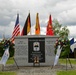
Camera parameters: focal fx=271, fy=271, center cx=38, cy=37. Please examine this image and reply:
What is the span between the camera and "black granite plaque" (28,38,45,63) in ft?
76.1

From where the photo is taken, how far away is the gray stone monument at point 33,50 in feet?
76.3

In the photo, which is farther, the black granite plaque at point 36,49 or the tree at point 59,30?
the tree at point 59,30

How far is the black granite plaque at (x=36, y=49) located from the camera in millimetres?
23188

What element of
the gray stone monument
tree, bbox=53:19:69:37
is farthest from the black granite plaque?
tree, bbox=53:19:69:37

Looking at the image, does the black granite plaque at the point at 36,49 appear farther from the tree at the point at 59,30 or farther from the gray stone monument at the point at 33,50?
the tree at the point at 59,30

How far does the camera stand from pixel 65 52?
2045 cm

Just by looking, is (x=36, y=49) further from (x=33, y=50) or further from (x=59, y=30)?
(x=59, y=30)

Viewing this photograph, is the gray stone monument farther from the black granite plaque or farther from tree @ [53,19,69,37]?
tree @ [53,19,69,37]

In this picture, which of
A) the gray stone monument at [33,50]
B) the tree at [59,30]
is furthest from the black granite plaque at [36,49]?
the tree at [59,30]

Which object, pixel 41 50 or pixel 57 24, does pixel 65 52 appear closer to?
pixel 41 50

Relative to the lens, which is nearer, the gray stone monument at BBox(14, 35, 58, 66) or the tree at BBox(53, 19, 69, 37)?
the gray stone monument at BBox(14, 35, 58, 66)

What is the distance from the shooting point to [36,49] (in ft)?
76.2

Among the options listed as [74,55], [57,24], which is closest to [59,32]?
[57,24]

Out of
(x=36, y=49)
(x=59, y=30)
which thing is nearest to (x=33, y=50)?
(x=36, y=49)
